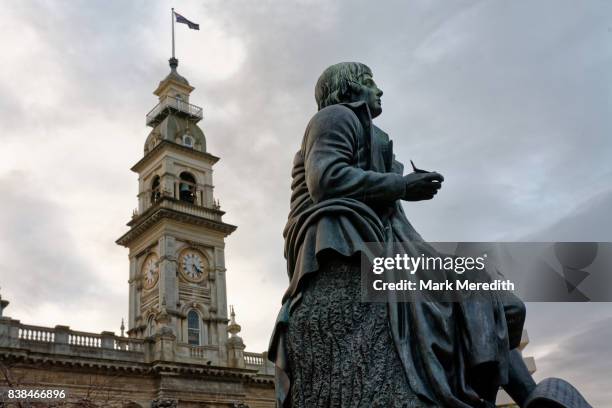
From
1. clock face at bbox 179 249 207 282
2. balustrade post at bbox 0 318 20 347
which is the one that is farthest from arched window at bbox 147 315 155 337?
balustrade post at bbox 0 318 20 347

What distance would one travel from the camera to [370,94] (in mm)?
3750

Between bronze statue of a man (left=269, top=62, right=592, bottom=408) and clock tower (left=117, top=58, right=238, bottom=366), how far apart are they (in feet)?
101

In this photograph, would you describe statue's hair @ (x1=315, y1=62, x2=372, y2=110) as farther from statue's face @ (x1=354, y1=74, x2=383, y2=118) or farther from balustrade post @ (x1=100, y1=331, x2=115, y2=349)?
balustrade post @ (x1=100, y1=331, x2=115, y2=349)

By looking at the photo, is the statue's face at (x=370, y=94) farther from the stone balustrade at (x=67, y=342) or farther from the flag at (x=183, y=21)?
the flag at (x=183, y=21)

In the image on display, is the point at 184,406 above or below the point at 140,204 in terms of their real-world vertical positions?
below

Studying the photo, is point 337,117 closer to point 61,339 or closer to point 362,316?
point 362,316

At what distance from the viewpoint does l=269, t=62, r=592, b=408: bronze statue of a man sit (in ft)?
9.41

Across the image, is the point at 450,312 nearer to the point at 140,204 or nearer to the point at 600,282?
the point at 600,282

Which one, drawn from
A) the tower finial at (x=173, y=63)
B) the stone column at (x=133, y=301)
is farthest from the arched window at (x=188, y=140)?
the stone column at (x=133, y=301)

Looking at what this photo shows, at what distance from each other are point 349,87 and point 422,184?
78 centimetres

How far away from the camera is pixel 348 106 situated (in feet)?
11.7

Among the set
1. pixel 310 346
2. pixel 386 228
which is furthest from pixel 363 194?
pixel 310 346

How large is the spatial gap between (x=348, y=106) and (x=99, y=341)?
98.1ft

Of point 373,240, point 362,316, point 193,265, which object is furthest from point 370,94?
point 193,265
